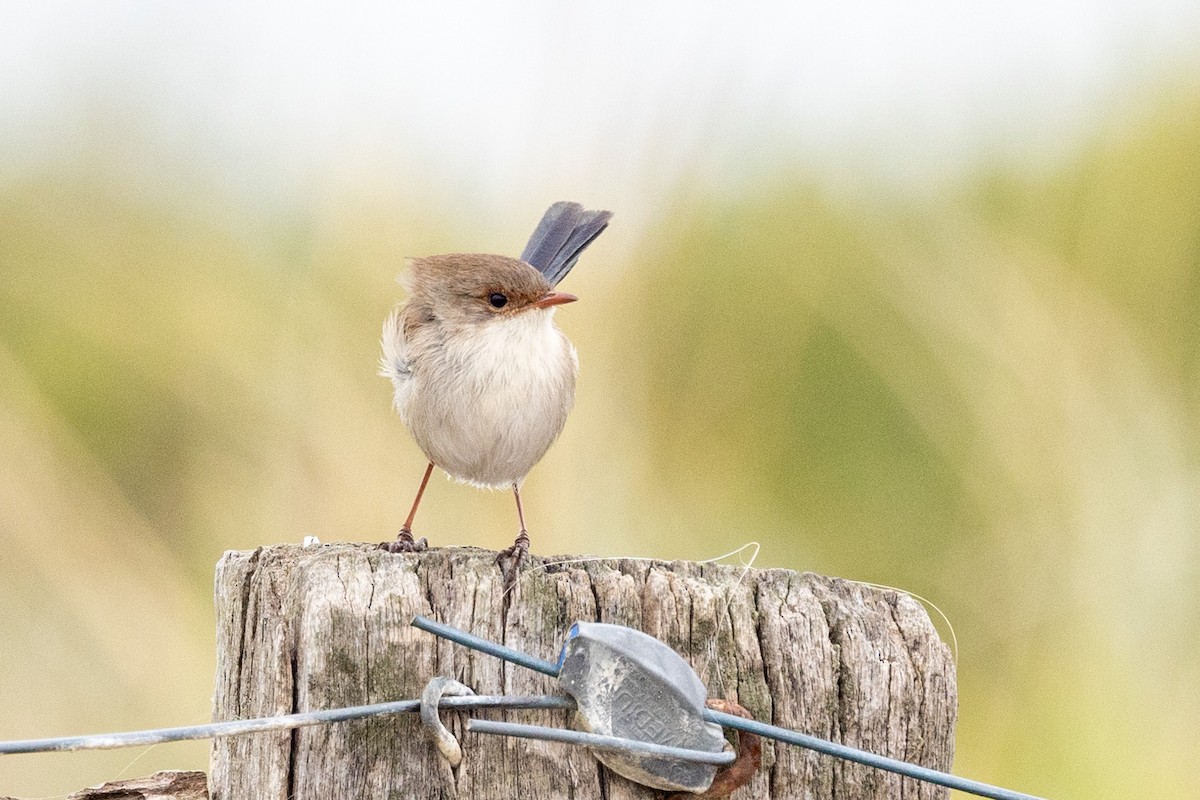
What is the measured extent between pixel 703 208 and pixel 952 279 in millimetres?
1121

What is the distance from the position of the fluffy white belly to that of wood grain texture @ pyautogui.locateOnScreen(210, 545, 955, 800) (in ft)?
5.37

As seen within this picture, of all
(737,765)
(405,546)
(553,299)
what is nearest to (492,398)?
(553,299)

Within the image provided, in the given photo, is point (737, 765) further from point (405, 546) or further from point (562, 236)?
point (562, 236)

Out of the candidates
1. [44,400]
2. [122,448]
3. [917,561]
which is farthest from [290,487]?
[917,561]

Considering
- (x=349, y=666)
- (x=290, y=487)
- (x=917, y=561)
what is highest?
(x=290, y=487)

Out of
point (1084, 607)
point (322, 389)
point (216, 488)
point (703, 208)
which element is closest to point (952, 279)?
point (703, 208)

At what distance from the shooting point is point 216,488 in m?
4.82

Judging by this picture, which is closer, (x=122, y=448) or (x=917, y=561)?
(x=917, y=561)

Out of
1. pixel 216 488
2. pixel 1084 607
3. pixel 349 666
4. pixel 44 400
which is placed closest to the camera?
pixel 349 666

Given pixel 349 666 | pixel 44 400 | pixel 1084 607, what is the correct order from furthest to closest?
pixel 44 400, pixel 1084 607, pixel 349 666

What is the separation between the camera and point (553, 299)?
4102 mm

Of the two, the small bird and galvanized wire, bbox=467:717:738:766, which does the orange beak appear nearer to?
the small bird

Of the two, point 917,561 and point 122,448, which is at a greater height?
point 122,448

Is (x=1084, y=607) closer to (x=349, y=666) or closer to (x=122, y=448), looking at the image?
(x=349, y=666)
